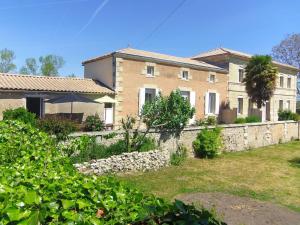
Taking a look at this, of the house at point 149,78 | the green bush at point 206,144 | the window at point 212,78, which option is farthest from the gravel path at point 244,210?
the window at point 212,78

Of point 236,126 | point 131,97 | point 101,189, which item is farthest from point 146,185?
point 131,97

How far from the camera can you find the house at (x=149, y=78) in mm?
19844

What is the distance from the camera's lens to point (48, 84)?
1817 cm

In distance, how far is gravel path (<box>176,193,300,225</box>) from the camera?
678 cm

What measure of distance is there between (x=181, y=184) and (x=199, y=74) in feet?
51.9

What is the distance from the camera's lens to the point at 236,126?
636 inches

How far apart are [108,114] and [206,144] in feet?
27.1

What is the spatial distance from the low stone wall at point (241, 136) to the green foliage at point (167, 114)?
1.39ft

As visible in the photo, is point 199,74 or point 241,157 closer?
point 241,157

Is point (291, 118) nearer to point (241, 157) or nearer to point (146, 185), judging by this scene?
point (241, 157)

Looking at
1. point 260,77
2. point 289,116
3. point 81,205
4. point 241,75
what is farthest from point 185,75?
point 81,205

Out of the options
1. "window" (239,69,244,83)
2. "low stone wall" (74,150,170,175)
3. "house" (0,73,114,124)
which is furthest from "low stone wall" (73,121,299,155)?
"window" (239,69,244,83)

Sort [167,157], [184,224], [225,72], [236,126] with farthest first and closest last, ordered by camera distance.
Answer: [225,72] → [236,126] → [167,157] → [184,224]

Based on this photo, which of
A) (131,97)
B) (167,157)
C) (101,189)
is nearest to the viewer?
(101,189)
